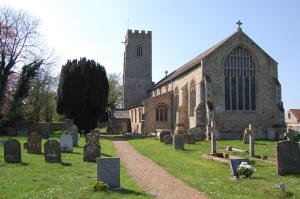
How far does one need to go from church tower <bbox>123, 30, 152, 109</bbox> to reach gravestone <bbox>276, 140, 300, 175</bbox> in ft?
137

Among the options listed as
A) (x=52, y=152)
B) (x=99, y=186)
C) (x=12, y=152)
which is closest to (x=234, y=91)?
(x=52, y=152)

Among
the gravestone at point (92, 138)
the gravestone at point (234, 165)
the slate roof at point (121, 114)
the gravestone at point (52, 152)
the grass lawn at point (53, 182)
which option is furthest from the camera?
the slate roof at point (121, 114)

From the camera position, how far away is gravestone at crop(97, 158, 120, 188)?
7.65 meters

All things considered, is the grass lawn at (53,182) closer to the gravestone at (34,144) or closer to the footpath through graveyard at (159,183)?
the footpath through graveyard at (159,183)

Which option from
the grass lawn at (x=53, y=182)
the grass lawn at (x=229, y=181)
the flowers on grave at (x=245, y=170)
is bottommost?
the grass lawn at (x=229, y=181)

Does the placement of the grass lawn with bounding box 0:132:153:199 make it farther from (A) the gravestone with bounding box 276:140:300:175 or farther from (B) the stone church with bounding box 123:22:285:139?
(B) the stone church with bounding box 123:22:285:139

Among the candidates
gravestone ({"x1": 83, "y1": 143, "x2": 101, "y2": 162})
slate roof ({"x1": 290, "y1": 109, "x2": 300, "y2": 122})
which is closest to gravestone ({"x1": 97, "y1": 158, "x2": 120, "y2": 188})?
gravestone ({"x1": 83, "y1": 143, "x2": 101, "y2": 162})

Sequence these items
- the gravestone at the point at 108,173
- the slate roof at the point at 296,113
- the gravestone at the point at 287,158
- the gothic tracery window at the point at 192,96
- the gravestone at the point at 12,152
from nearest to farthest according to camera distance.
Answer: the gravestone at the point at 108,173 < the gravestone at the point at 287,158 < the gravestone at the point at 12,152 < the gothic tracery window at the point at 192,96 < the slate roof at the point at 296,113

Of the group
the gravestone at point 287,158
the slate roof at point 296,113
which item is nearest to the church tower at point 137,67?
the slate roof at point 296,113

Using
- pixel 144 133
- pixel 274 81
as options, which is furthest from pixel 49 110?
pixel 274 81

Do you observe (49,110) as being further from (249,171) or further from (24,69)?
(249,171)

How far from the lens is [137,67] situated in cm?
5134

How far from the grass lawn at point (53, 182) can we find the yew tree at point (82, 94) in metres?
20.5

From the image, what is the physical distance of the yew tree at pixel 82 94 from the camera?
31.5m
